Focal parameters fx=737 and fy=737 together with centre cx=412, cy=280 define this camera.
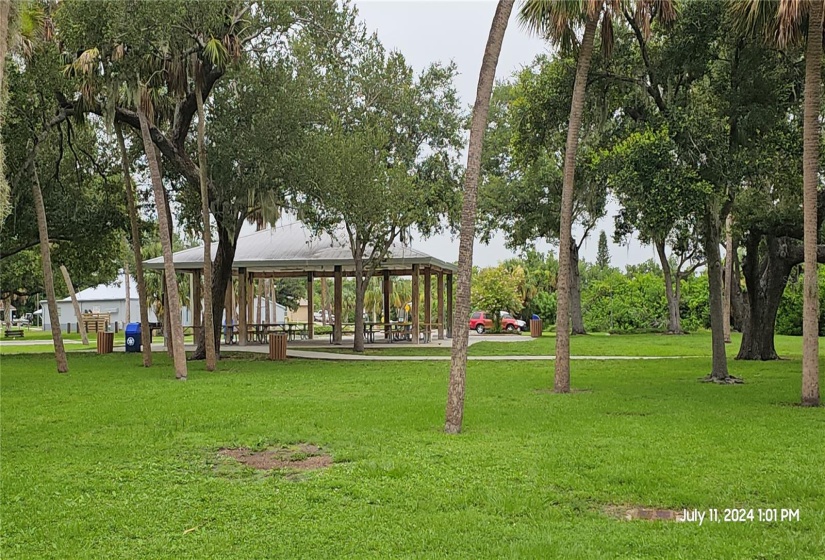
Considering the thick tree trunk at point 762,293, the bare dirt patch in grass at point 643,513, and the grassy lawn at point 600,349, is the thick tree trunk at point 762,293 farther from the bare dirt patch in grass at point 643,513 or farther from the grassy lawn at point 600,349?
the bare dirt patch in grass at point 643,513

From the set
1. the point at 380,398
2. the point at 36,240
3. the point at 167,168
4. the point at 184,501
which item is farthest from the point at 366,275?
the point at 184,501

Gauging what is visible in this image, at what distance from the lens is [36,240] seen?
22.0 metres

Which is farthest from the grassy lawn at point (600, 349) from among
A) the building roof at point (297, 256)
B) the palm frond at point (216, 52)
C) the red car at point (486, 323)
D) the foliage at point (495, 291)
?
the red car at point (486, 323)

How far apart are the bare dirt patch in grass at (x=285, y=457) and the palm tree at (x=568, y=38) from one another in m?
5.77

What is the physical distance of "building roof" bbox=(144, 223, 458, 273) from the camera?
2570cm

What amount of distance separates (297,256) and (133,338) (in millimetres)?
6241

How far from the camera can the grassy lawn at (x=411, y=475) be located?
4.95 meters

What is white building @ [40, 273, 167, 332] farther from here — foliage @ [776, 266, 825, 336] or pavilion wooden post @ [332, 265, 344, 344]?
foliage @ [776, 266, 825, 336]

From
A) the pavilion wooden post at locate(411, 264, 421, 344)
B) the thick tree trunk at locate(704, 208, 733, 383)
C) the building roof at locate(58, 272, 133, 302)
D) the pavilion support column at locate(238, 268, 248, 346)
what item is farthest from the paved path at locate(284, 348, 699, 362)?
the building roof at locate(58, 272, 133, 302)

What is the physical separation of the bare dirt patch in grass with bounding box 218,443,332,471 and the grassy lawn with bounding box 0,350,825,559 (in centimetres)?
19

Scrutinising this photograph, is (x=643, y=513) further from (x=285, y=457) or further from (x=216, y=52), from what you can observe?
(x=216, y=52)

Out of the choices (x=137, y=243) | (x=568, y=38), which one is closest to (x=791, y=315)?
(x=568, y=38)

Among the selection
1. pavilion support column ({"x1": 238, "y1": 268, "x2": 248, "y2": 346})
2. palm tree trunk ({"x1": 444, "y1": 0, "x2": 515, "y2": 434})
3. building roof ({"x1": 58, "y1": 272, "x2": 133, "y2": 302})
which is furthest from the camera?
building roof ({"x1": 58, "y1": 272, "x2": 133, "y2": 302})

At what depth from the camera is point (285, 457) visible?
7.59 metres
